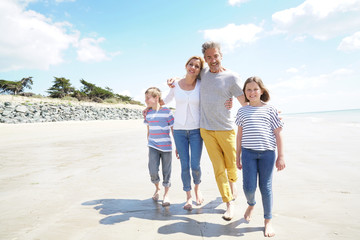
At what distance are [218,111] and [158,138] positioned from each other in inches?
38.1

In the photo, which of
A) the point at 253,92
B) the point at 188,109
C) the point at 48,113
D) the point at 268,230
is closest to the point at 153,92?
the point at 188,109

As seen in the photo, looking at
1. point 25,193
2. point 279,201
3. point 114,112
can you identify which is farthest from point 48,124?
point 279,201

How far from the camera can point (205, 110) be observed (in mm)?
2660

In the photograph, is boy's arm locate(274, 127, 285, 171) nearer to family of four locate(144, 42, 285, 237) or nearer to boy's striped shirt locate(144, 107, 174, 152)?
family of four locate(144, 42, 285, 237)

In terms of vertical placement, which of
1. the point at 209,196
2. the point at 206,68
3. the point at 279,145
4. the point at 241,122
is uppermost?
the point at 206,68

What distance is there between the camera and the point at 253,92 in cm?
228

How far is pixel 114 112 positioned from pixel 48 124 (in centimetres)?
1021

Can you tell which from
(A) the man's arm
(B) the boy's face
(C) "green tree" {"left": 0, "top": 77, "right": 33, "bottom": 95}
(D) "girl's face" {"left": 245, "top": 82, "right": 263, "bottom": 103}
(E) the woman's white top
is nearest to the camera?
(D) "girl's face" {"left": 245, "top": 82, "right": 263, "bottom": 103}

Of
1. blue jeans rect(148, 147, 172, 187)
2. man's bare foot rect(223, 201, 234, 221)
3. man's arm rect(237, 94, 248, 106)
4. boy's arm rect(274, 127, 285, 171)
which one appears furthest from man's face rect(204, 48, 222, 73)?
man's bare foot rect(223, 201, 234, 221)

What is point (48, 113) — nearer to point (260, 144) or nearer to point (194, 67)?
point (194, 67)

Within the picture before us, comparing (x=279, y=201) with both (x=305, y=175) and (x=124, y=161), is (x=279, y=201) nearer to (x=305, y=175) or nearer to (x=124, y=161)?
(x=305, y=175)

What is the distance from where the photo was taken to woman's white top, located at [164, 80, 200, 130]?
2760 mm

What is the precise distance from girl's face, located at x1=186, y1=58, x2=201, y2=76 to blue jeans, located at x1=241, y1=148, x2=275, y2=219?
1.21 meters

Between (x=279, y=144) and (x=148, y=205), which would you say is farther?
(x=148, y=205)
